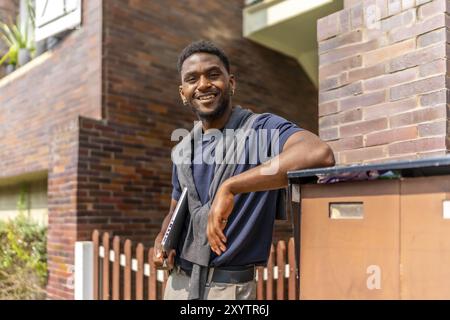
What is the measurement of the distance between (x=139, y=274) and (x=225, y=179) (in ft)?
9.09

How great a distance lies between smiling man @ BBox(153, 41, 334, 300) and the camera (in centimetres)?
166

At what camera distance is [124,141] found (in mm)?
5523

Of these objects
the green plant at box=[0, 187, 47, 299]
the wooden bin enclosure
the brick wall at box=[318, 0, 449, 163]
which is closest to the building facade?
the green plant at box=[0, 187, 47, 299]

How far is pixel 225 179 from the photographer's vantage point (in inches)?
75.1

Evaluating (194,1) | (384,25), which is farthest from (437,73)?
(194,1)

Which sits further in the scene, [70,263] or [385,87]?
[70,263]

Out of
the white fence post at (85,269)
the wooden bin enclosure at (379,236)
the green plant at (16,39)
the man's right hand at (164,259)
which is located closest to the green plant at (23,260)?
the white fence post at (85,269)

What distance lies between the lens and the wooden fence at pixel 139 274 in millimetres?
4230

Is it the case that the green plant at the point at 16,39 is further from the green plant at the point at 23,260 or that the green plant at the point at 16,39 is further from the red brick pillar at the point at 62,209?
the green plant at the point at 23,260

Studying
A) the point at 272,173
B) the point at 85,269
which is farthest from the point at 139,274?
the point at 272,173

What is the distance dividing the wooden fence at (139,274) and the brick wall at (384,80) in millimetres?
1698

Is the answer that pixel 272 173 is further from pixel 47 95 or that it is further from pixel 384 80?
pixel 47 95

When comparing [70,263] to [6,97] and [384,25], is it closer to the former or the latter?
[6,97]

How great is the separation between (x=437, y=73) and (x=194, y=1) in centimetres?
481
